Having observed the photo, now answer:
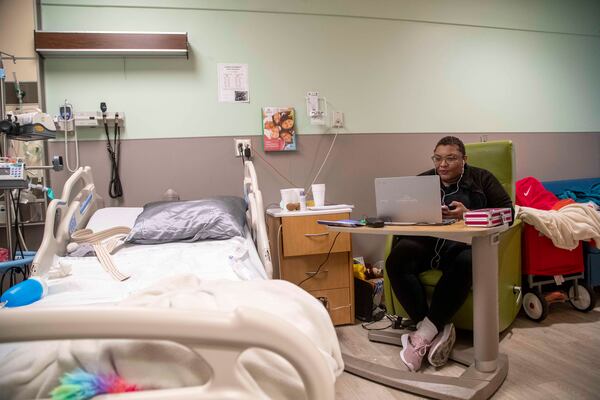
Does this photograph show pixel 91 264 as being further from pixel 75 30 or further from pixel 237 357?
pixel 75 30

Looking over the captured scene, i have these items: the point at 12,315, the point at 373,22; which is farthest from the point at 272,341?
the point at 373,22

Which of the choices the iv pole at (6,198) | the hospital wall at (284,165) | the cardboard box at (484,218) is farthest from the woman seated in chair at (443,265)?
the iv pole at (6,198)

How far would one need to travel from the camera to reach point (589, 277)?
2.26m

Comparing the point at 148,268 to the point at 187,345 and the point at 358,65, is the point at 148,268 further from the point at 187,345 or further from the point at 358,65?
the point at 358,65

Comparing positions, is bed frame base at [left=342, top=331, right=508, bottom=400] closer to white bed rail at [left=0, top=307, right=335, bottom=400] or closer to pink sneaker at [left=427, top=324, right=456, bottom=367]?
pink sneaker at [left=427, top=324, right=456, bottom=367]

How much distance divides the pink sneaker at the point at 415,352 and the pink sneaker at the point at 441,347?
0.03m

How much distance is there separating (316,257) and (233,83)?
1342mm

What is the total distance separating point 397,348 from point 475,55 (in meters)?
2.45

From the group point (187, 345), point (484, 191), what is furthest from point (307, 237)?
point (187, 345)

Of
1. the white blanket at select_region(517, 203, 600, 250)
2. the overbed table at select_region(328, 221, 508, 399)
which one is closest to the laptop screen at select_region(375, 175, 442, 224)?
the overbed table at select_region(328, 221, 508, 399)

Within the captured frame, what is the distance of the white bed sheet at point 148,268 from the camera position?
3.82 feet

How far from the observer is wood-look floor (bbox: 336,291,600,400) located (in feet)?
4.67

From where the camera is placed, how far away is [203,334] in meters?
0.49

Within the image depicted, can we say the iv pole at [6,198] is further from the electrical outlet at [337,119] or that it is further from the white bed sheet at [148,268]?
the electrical outlet at [337,119]
